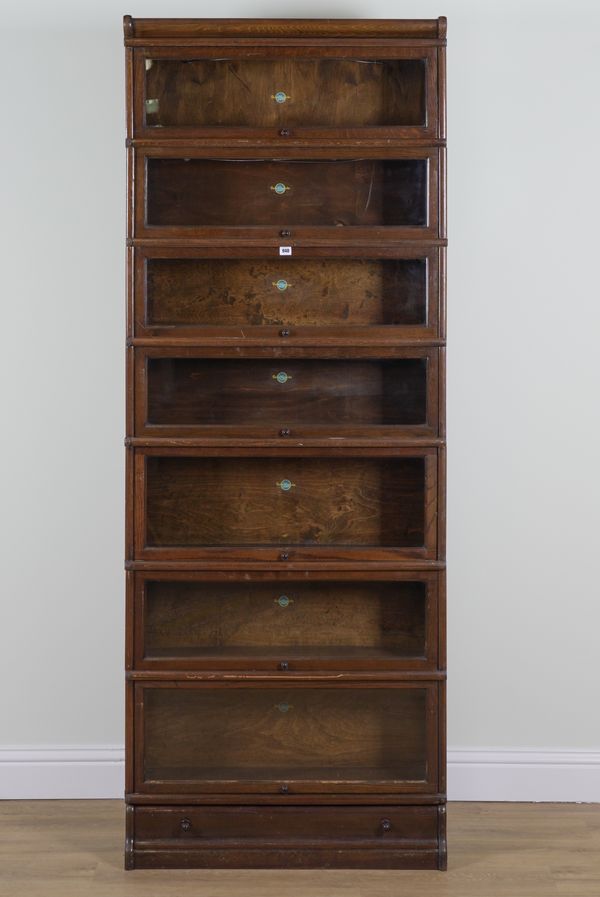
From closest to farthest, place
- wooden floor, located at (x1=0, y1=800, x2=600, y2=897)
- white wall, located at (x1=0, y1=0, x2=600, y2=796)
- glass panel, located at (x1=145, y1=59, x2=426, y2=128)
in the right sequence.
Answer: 1. wooden floor, located at (x1=0, y1=800, x2=600, y2=897)
2. glass panel, located at (x1=145, y1=59, x2=426, y2=128)
3. white wall, located at (x1=0, y1=0, x2=600, y2=796)

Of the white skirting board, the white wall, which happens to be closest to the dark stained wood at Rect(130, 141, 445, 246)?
the white wall

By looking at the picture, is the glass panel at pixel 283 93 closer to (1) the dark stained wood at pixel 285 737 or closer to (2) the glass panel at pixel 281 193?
(2) the glass panel at pixel 281 193

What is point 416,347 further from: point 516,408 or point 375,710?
point 375,710

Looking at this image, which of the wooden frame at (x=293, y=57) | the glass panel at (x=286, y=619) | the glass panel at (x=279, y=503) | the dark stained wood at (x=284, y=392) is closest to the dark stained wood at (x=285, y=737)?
the glass panel at (x=286, y=619)

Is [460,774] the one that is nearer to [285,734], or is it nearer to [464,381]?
[285,734]

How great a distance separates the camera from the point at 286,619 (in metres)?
2.76

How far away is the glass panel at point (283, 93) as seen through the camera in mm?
2672

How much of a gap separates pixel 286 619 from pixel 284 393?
640 millimetres

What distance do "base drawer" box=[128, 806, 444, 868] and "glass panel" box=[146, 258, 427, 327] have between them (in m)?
1.35

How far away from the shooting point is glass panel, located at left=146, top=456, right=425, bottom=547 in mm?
2727

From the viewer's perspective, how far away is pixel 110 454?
3133mm

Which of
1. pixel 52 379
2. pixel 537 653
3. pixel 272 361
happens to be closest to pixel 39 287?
pixel 52 379

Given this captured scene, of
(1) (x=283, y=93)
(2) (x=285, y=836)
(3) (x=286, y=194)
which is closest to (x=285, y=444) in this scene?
(3) (x=286, y=194)

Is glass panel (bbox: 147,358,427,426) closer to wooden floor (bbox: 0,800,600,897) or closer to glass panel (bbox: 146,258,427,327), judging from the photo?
glass panel (bbox: 146,258,427,327)
